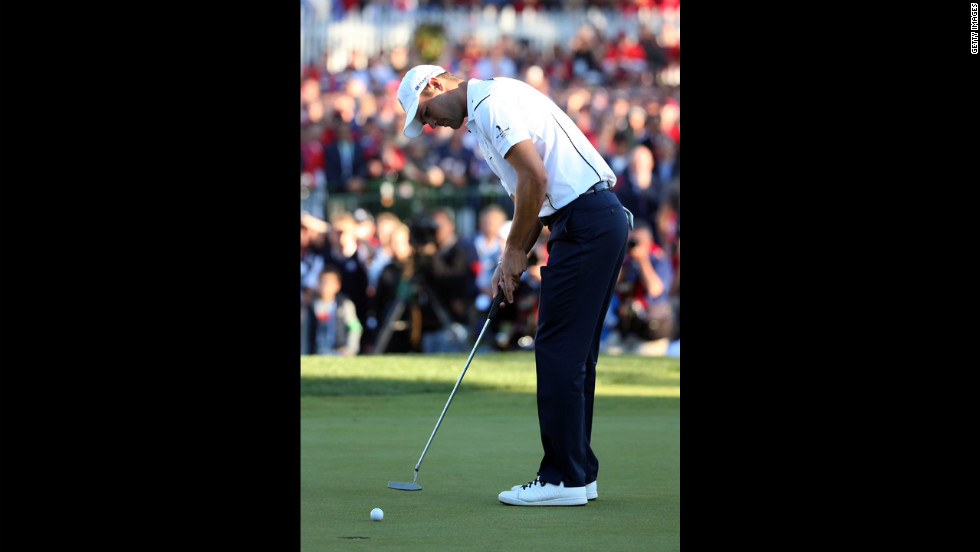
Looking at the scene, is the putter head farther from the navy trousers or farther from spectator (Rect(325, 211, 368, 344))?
spectator (Rect(325, 211, 368, 344))

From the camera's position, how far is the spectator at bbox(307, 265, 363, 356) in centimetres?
1528

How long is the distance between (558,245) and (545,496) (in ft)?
3.50

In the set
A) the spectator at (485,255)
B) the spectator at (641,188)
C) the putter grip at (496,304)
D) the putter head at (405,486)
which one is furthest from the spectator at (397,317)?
the putter head at (405,486)

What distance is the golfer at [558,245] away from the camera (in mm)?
5582

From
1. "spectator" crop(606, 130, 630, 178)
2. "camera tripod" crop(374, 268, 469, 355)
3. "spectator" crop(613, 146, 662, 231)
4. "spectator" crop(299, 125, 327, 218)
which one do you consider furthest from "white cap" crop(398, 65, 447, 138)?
"spectator" crop(299, 125, 327, 218)

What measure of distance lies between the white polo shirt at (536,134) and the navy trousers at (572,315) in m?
0.08
